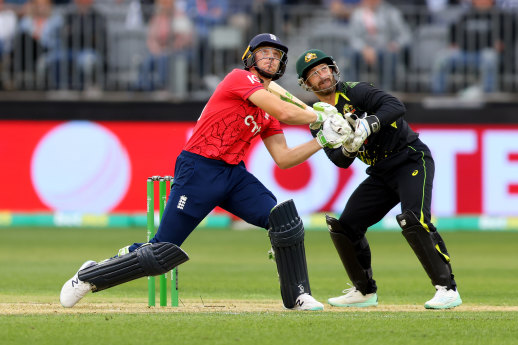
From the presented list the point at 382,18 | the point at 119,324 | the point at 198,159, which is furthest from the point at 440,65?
the point at 119,324

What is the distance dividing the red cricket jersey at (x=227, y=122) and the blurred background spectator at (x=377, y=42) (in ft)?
31.0

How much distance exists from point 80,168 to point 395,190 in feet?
29.9

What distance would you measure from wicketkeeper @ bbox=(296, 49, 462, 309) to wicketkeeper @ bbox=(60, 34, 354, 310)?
43cm

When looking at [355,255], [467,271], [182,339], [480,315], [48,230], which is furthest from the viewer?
[48,230]

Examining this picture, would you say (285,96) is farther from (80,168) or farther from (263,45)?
(80,168)

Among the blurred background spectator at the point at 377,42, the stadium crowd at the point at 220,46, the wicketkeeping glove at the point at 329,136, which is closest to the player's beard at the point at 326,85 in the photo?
the wicketkeeping glove at the point at 329,136

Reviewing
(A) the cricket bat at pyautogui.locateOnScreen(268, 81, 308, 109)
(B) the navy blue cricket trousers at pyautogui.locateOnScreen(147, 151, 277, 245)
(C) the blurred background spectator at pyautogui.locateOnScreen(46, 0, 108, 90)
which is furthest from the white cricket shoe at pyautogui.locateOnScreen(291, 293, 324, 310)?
(C) the blurred background spectator at pyautogui.locateOnScreen(46, 0, 108, 90)

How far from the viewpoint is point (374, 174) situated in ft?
29.7

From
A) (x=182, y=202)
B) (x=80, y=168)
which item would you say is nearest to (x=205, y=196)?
(x=182, y=202)

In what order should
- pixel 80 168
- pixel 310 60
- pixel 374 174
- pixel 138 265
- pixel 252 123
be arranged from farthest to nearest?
pixel 80 168
pixel 374 174
pixel 310 60
pixel 252 123
pixel 138 265

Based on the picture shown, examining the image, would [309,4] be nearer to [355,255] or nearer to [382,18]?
[382,18]

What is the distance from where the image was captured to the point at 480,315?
318 inches

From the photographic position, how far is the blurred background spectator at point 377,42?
57.7 ft

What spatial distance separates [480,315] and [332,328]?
4.89ft
